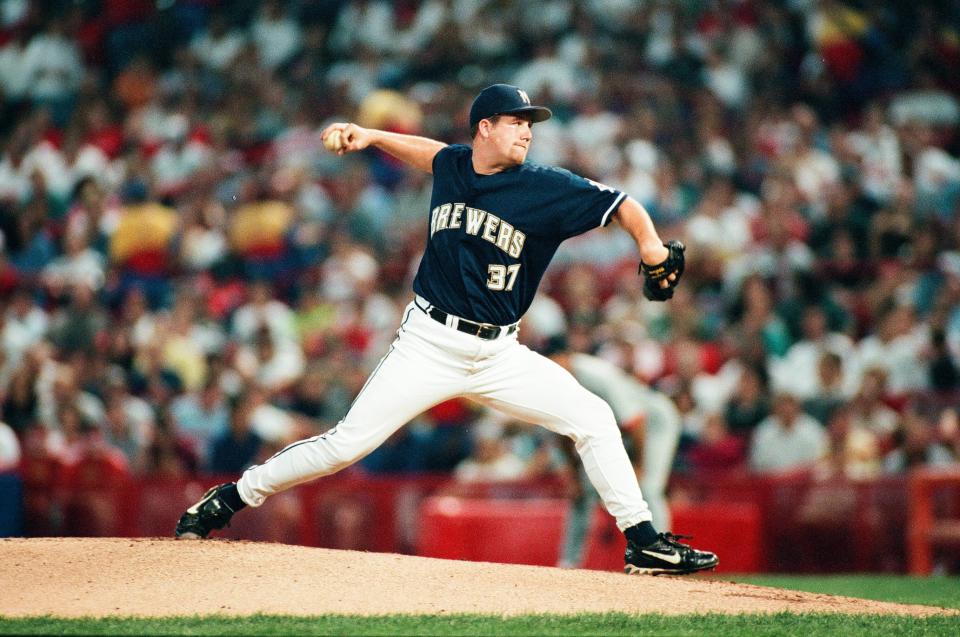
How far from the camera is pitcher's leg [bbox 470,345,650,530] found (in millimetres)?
5324

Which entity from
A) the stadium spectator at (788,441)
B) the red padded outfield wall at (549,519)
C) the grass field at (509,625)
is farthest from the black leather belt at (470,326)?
the stadium spectator at (788,441)

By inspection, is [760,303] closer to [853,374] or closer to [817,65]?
[853,374]

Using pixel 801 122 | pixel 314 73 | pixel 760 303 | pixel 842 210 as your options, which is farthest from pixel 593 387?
pixel 314 73

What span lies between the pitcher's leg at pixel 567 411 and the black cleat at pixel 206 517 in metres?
1.18

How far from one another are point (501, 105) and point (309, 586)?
200 centimetres

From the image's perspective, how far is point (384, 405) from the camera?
5246mm

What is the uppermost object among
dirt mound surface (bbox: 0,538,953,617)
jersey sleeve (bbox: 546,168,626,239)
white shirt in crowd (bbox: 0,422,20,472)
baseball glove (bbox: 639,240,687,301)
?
jersey sleeve (bbox: 546,168,626,239)

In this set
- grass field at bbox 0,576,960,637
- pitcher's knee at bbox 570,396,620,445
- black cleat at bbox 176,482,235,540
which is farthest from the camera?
black cleat at bbox 176,482,235,540

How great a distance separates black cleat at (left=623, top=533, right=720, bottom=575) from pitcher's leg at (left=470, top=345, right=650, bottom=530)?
0.14 m

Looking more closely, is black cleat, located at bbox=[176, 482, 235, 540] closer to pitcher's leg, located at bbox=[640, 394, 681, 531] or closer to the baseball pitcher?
the baseball pitcher

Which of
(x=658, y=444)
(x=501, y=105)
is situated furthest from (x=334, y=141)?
(x=658, y=444)

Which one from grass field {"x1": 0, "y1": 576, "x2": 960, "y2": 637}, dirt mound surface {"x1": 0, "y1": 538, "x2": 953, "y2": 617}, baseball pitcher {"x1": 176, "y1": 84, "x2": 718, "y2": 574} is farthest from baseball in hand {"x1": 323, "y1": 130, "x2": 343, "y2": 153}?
grass field {"x1": 0, "y1": 576, "x2": 960, "y2": 637}

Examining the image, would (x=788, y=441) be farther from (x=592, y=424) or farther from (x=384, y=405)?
(x=384, y=405)

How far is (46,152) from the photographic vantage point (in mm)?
14453
